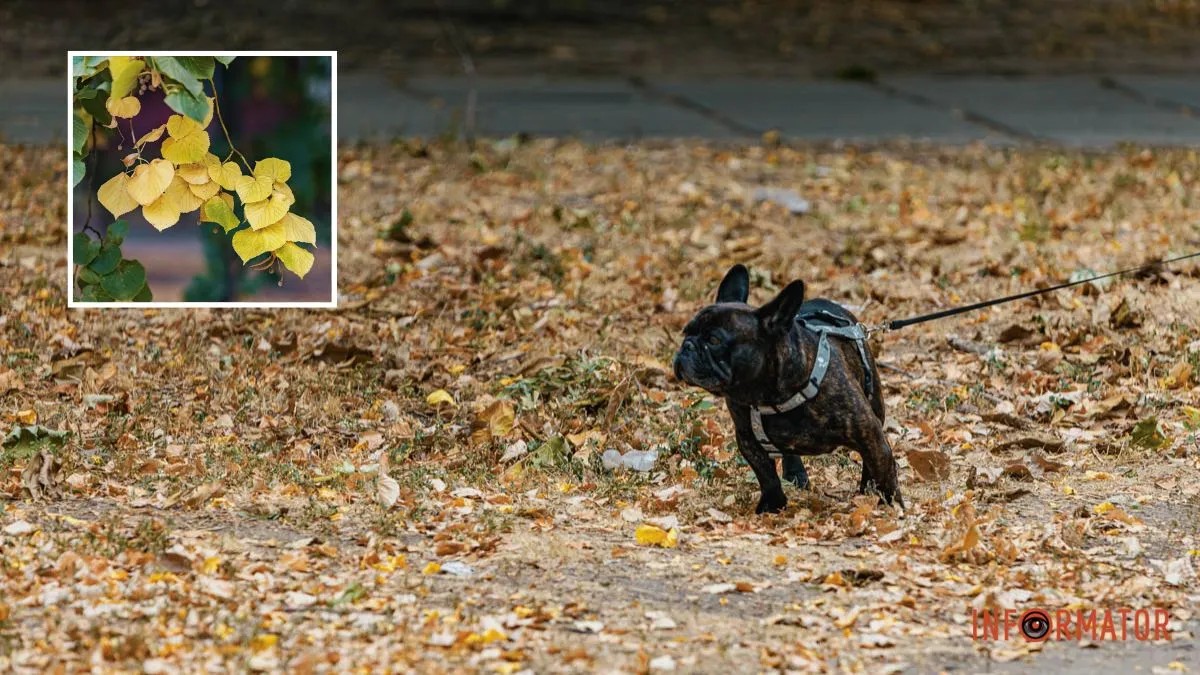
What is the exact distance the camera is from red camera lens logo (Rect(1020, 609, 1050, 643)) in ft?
15.8

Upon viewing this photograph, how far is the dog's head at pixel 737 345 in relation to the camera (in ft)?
17.1

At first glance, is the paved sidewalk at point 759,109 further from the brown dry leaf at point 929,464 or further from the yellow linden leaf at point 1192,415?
the brown dry leaf at point 929,464

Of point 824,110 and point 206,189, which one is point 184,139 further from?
point 824,110

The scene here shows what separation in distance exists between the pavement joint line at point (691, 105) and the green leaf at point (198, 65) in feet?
22.0

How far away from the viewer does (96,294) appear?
7.46m

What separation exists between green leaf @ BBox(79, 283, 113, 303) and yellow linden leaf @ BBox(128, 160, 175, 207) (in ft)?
2.91

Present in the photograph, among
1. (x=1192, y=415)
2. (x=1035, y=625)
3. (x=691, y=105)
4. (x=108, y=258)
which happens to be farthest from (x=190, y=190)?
(x=691, y=105)

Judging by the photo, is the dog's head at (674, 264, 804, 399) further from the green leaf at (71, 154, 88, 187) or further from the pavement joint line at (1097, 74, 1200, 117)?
the pavement joint line at (1097, 74, 1200, 117)

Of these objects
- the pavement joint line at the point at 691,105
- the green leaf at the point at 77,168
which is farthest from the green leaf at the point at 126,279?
the pavement joint line at the point at 691,105

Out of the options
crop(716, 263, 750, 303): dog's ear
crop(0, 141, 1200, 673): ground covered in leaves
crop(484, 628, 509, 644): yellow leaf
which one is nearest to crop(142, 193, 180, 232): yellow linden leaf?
crop(0, 141, 1200, 673): ground covered in leaves

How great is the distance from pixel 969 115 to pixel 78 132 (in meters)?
8.69

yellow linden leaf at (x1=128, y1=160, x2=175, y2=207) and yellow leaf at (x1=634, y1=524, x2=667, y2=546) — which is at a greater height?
yellow linden leaf at (x1=128, y1=160, x2=175, y2=207)

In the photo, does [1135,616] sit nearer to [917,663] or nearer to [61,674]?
[917,663]

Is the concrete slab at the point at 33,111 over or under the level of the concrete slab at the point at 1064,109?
under
